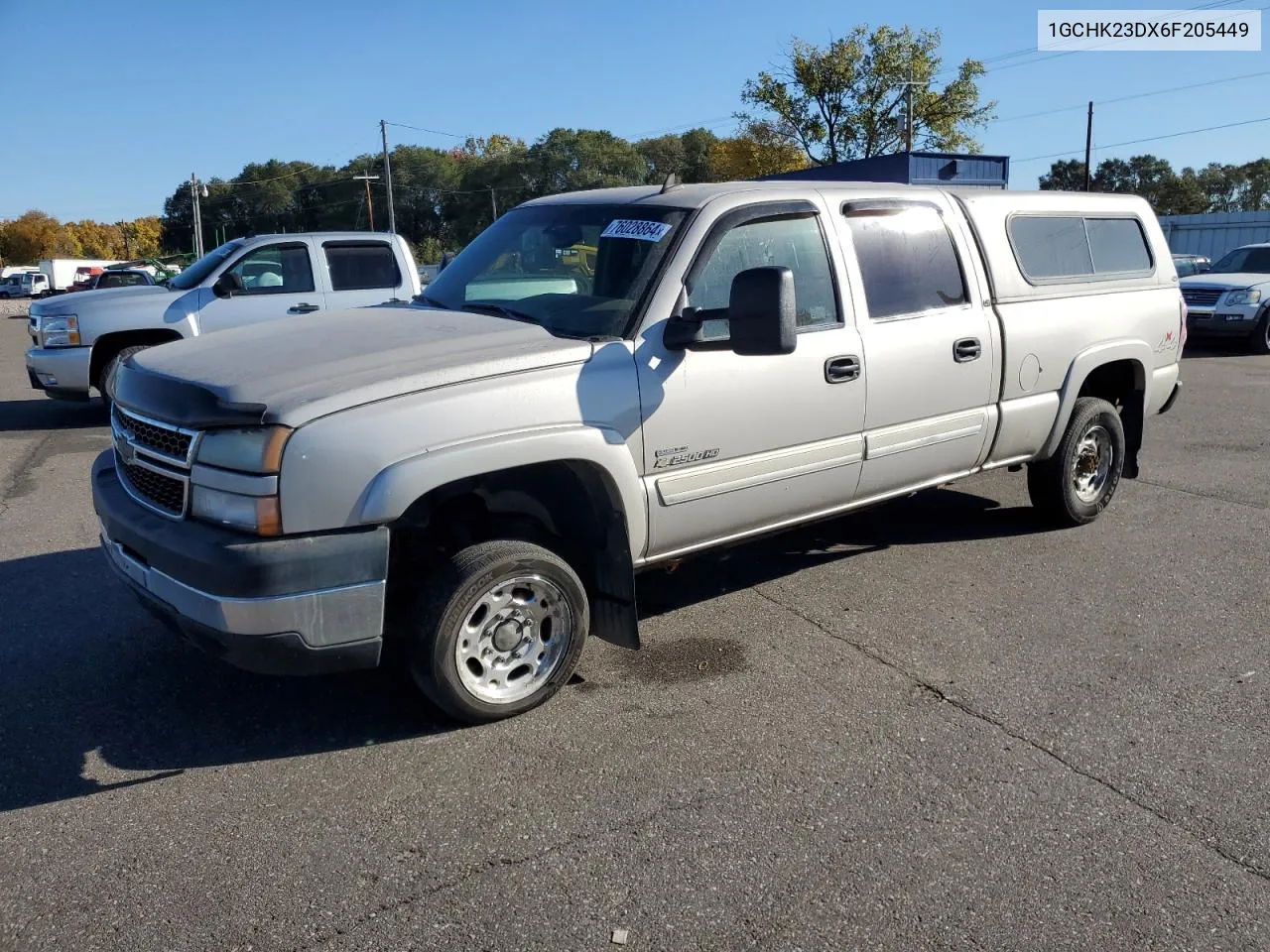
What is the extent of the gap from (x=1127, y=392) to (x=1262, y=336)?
39.9 ft

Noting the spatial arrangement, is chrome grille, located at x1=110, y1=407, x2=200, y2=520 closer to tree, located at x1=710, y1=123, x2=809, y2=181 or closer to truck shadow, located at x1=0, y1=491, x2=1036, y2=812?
truck shadow, located at x1=0, y1=491, x2=1036, y2=812

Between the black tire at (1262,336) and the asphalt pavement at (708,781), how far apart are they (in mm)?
12888

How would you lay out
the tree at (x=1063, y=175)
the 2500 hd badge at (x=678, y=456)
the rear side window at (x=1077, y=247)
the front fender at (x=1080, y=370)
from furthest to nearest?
the tree at (x=1063, y=175)
the front fender at (x=1080, y=370)
the rear side window at (x=1077, y=247)
the 2500 hd badge at (x=678, y=456)

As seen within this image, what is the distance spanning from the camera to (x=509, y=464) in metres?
3.54

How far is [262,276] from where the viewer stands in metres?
10.3

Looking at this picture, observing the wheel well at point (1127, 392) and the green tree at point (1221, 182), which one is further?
the green tree at point (1221, 182)

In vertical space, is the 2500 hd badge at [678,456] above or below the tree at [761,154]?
below

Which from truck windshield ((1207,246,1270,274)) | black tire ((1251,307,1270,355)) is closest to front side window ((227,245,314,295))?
black tire ((1251,307,1270,355))

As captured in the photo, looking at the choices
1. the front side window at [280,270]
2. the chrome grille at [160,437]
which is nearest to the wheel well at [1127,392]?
the chrome grille at [160,437]

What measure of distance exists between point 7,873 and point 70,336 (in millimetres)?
8271

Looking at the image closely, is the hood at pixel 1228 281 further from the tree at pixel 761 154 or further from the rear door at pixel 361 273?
the tree at pixel 761 154

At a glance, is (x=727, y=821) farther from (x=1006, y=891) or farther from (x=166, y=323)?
(x=166, y=323)

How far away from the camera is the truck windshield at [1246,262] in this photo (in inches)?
688

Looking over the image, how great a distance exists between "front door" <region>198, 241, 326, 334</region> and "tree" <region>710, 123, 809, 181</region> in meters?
39.7
